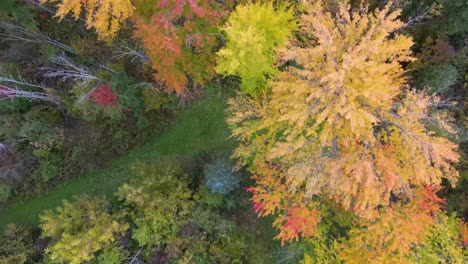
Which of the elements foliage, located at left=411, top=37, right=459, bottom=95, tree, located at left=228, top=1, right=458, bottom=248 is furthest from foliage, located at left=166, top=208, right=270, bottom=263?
foliage, located at left=411, top=37, right=459, bottom=95

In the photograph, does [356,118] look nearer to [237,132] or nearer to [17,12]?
[237,132]

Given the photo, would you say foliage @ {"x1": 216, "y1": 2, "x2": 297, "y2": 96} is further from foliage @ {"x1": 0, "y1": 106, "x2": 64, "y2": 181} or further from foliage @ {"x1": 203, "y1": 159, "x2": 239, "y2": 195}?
foliage @ {"x1": 0, "y1": 106, "x2": 64, "y2": 181}

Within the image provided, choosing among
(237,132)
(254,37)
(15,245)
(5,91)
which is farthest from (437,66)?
(15,245)

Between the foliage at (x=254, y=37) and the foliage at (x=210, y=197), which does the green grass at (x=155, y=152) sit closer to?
the foliage at (x=210, y=197)

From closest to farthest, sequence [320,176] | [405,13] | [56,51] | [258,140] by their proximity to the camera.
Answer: [320,176] → [258,140] → [405,13] → [56,51]

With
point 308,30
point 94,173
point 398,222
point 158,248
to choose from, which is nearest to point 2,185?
point 94,173

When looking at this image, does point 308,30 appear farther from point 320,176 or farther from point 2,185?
point 2,185

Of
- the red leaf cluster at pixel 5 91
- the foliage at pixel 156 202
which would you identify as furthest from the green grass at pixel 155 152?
the red leaf cluster at pixel 5 91
